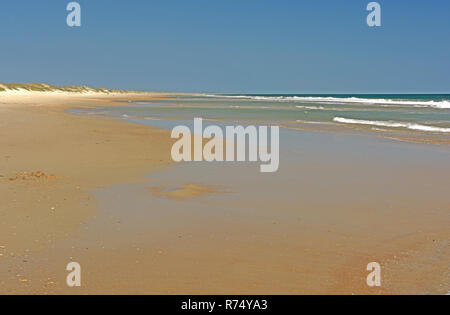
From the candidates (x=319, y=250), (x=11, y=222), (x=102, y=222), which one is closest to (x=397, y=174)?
(x=319, y=250)

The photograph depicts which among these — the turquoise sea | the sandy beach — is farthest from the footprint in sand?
the turquoise sea

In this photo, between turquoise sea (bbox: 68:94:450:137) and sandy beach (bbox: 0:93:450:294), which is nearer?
sandy beach (bbox: 0:93:450:294)

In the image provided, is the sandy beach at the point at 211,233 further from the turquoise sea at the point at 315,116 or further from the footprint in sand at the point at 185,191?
the turquoise sea at the point at 315,116

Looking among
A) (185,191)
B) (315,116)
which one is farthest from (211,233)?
(315,116)

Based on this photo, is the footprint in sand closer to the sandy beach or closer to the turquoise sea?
the sandy beach

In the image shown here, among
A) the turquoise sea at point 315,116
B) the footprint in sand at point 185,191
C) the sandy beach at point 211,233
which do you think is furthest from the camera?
the turquoise sea at point 315,116

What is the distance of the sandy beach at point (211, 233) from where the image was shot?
165 inches

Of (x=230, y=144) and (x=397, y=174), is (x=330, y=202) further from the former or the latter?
(x=230, y=144)

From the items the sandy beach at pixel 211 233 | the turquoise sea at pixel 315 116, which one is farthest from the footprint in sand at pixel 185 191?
the turquoise sea at pixel 315 116

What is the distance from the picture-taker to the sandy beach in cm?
419

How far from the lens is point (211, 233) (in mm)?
5582

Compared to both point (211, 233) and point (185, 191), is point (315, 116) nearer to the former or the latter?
point (185, 191)
